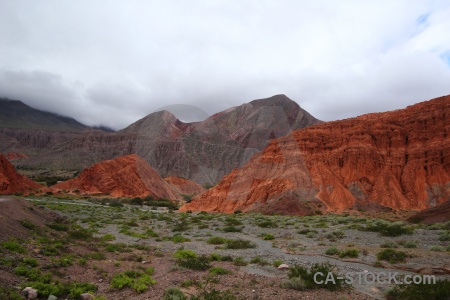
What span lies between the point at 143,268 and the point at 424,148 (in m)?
55.7

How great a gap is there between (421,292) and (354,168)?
5109cm

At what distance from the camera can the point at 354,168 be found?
5509cm

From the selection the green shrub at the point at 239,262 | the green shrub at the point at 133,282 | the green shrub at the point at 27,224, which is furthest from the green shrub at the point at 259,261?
the green shrub at the point at 27,224

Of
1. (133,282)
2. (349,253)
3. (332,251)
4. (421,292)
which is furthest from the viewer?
(332,251)

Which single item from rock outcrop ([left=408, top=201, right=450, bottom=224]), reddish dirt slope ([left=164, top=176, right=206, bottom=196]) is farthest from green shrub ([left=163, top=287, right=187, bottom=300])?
reddish dirt slope ([left=164, top=176, right=206, bottom=196])

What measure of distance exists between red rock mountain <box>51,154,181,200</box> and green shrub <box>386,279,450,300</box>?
7186 cm

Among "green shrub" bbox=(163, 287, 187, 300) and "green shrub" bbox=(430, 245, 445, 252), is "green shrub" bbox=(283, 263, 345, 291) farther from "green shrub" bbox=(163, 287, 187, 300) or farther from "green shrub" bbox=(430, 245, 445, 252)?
"green shrub" bbox=(430, 245, 445, 252)

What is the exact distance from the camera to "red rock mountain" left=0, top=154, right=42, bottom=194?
57.2 meters

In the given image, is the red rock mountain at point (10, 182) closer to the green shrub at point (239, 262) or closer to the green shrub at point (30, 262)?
the green shrub at point (30, 262)

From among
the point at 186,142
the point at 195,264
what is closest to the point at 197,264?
the point at 195,264

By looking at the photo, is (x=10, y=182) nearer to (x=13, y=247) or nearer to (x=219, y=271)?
Answer: (x=13, y=247)

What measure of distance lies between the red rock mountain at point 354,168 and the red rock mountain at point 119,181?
25665mm

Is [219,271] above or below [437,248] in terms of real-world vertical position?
below

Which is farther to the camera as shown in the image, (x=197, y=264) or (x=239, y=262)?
(x=239, y=262)
